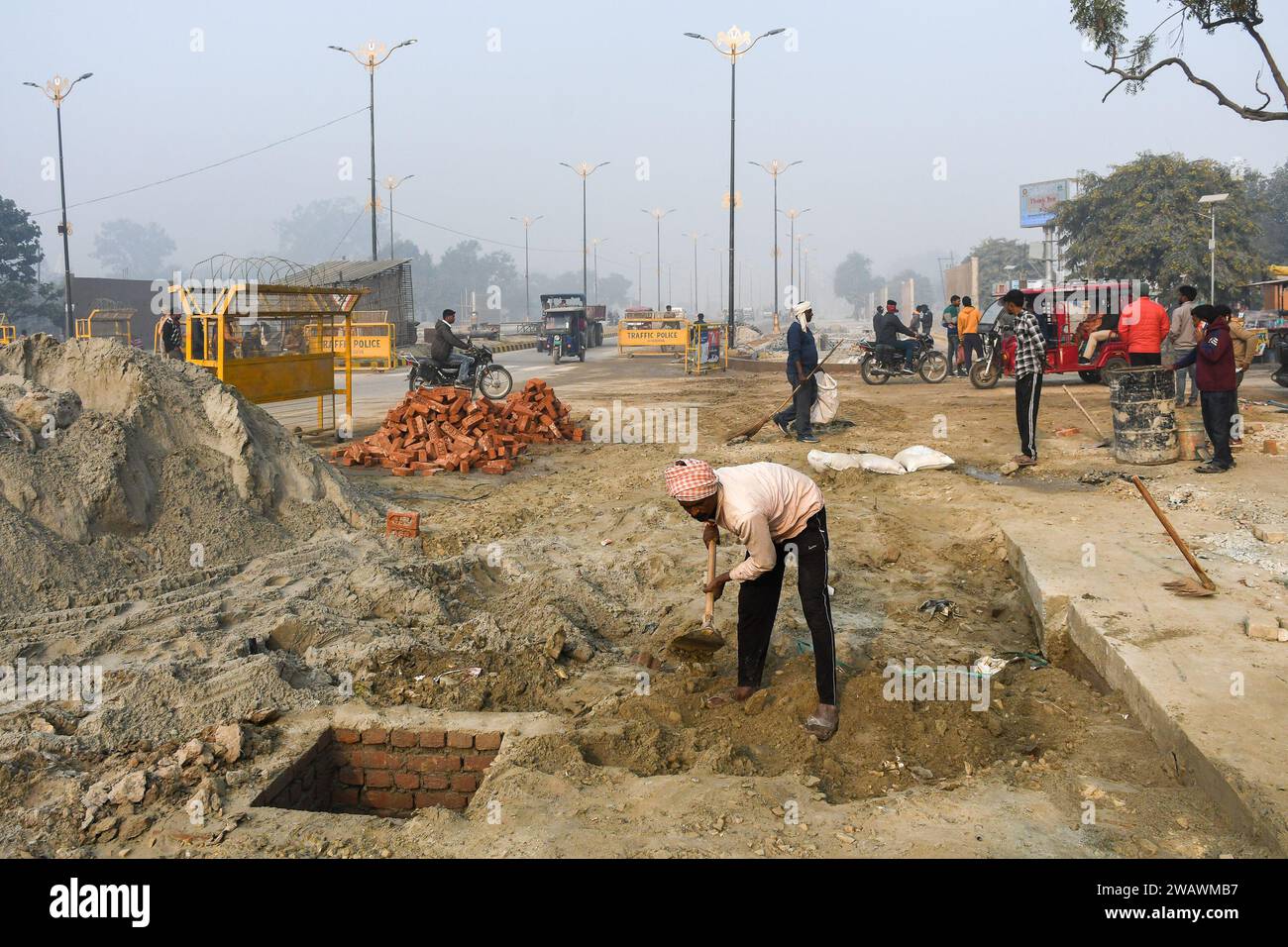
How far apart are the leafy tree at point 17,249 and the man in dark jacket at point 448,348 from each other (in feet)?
134

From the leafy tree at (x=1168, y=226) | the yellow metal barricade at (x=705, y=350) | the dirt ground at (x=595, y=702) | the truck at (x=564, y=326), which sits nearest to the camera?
the dirt ground at (x=595, y=702)

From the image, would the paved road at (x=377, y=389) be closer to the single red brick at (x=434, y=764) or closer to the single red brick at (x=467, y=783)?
the single red brick at (x=434, y=764)

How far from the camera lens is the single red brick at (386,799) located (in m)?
4.72

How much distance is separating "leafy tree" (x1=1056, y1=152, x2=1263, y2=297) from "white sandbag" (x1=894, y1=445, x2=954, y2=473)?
2961 centimetres

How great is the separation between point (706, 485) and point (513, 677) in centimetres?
178

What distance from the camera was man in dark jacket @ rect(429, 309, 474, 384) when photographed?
52.3 feet

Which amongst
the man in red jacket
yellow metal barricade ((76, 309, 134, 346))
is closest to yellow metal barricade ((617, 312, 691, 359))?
yellow metal barricade ((76, 309, 134, 346))

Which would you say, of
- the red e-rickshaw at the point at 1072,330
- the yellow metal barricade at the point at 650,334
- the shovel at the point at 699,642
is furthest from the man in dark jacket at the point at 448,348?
the yellow metal barricade at the point at 650,334

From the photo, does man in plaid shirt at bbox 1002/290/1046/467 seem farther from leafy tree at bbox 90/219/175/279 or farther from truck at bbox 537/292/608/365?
leafy tree at bbox 90/219/175/279

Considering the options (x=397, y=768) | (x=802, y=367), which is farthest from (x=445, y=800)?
(x=802, y=367)

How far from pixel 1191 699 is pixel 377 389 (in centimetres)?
1937

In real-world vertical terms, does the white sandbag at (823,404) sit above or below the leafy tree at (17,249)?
below

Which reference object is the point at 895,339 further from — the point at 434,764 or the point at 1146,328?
the point at 434,764

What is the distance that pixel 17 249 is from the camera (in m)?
49.1
